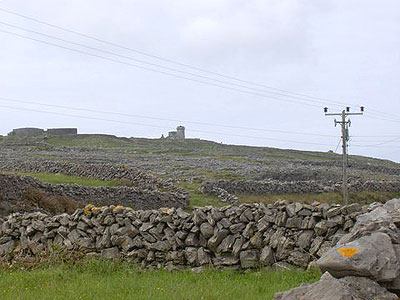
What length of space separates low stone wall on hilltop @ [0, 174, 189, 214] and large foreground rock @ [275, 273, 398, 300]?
15701 mm

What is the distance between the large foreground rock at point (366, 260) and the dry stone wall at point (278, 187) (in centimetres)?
2823

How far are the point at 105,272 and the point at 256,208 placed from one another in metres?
3.76

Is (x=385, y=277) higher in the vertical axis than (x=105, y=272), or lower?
higher

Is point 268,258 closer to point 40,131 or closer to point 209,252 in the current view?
point 209,252

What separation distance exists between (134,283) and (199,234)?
2574 mm

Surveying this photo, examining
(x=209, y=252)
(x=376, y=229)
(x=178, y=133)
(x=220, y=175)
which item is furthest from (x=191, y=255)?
(x=178, y=133)

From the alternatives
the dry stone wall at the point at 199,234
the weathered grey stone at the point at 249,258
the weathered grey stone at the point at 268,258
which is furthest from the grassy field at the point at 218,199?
the weathered grey stone at the point at 268,258

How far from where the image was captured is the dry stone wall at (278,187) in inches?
1451

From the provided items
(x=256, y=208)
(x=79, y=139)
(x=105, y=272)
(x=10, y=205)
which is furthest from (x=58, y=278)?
(x=79, y=139)

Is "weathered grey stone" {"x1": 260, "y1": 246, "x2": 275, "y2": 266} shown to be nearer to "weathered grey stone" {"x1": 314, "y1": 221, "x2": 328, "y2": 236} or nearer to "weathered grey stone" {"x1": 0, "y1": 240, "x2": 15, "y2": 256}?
"weathered grey stone" {"x1": 314, "y1": 221, "x2": 328, "y2": 236}

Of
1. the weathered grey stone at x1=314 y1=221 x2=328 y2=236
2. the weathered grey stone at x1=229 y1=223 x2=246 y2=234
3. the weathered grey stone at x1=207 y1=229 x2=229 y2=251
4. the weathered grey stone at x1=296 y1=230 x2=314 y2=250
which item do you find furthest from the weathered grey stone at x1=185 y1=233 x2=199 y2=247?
the weathered grey stone at x1=314 y1=221 x2=328 y2=236

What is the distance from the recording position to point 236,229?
1206 centimetres

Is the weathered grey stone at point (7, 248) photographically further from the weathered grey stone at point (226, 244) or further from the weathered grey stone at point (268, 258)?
the weathered grey stone at point (268, 258)

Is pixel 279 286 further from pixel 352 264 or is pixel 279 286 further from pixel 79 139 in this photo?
pixel 79 139
